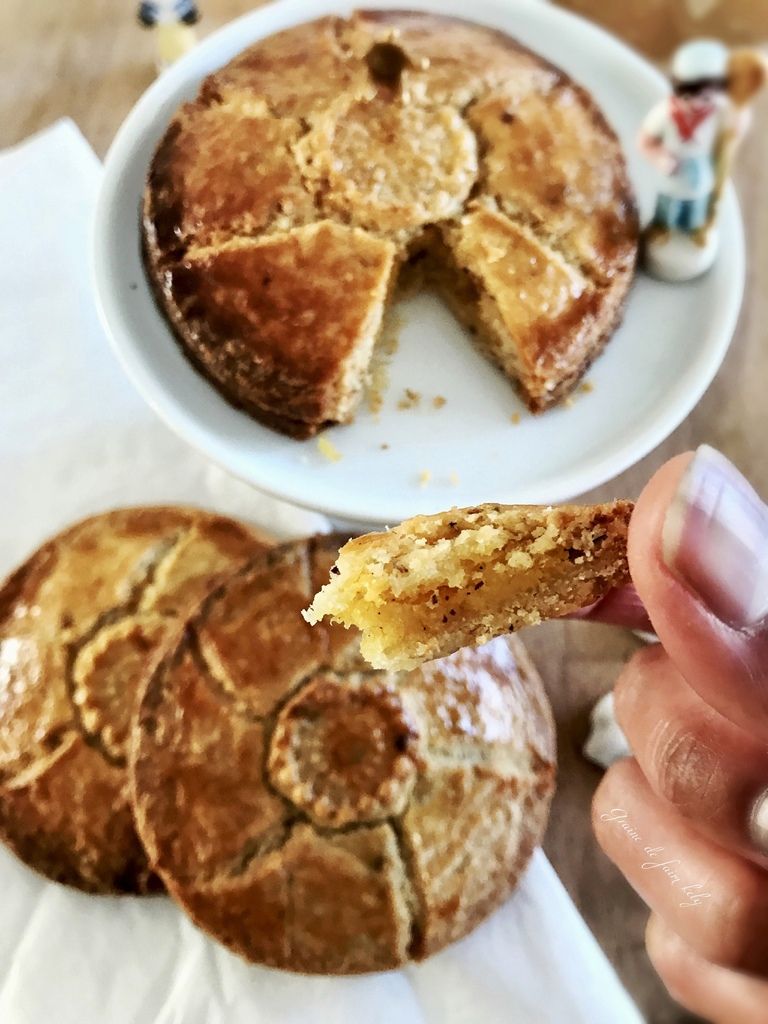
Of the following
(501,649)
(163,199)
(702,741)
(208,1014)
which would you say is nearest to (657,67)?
(163,199)

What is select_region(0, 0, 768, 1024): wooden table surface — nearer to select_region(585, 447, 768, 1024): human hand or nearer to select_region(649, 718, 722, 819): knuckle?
select_region(585, 447, 768, 1024): human hand

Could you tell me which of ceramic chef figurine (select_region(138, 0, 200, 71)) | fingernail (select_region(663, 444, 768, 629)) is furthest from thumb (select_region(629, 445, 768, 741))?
ceramic chef figurine (select_region(138, 0, 200, 71))

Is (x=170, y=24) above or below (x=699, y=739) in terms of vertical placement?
above

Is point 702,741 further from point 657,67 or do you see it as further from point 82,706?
point 657,67

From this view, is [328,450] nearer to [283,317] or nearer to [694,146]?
[283,317]

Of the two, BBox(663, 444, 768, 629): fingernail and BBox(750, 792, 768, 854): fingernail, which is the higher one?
BBox(663, 444, 768, 629): fingernail

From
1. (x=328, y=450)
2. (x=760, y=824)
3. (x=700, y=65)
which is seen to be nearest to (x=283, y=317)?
(x=328, y=450)

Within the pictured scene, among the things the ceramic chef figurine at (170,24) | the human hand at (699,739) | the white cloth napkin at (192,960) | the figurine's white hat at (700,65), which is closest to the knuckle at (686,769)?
the human hand at (699,739)
